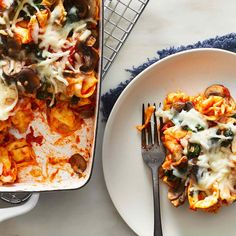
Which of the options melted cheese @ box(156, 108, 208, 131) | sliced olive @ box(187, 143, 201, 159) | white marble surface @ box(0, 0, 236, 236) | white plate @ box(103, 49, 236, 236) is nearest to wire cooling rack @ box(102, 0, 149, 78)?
white marble surface @ box(0, 0, 236, 236)

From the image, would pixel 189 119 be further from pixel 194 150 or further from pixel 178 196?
pixel 178 196

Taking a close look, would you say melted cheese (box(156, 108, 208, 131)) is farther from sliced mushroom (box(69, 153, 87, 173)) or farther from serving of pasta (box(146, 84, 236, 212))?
sliced mushroom (box(69, 153, 87, 173))

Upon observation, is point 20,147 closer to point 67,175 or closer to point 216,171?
point 67,175

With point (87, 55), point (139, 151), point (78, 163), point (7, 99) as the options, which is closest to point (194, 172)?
point (139, 151)

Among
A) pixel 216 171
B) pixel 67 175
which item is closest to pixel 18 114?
pixel 67 175

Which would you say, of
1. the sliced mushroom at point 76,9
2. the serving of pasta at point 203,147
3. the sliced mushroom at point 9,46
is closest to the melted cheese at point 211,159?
the serving of pasta at point 203,147

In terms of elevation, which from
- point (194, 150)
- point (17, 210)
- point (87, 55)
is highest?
point (87, 55)
